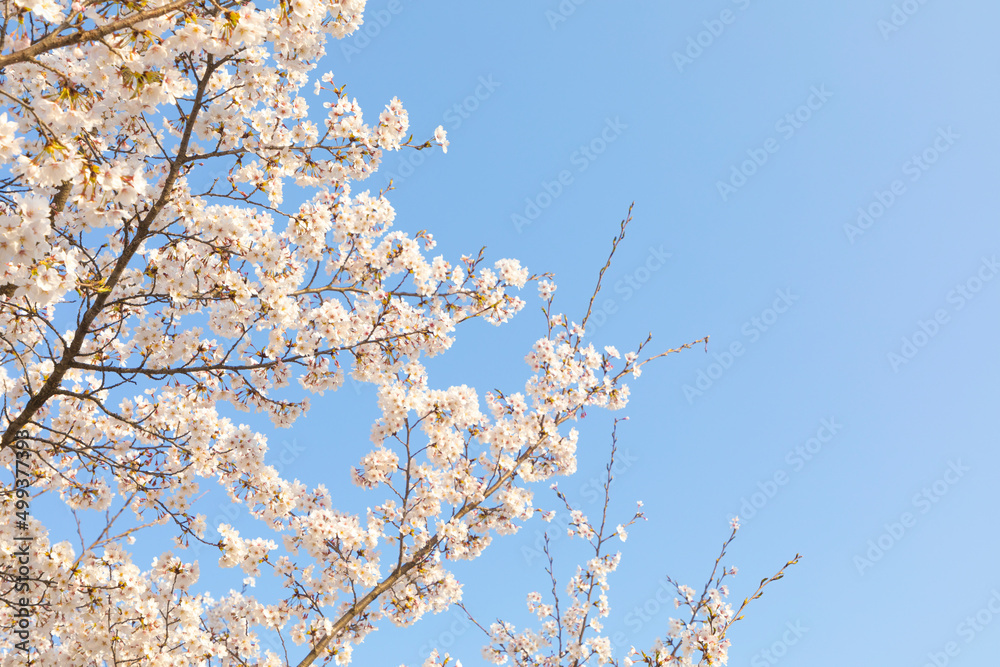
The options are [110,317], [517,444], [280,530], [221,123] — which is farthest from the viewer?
[517,444]

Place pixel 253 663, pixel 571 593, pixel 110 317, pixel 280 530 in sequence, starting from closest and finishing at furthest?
1. pixel 110 317
2. pixel 253 663
3. pixel 280 530
4. pixel 571 593

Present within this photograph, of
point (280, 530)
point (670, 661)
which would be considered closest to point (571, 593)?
point (670, 661)

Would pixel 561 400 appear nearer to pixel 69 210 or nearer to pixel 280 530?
pixel 280 530

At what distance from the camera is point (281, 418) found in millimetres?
5621

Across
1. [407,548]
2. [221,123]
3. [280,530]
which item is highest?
[221,123]

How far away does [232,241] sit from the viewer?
5043 mm

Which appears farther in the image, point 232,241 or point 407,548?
point 407,548

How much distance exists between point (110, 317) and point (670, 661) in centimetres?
648

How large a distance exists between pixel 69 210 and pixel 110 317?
977 mm

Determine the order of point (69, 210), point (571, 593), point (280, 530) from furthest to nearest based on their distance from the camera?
point (571, 593) < point (280, 530) < point (69, 210)

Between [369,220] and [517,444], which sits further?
[517,444]

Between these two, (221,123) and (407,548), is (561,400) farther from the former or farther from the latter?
(221,123)

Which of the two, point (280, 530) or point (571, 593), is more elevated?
point (280, 530)

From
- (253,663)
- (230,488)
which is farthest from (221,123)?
(253,663)
